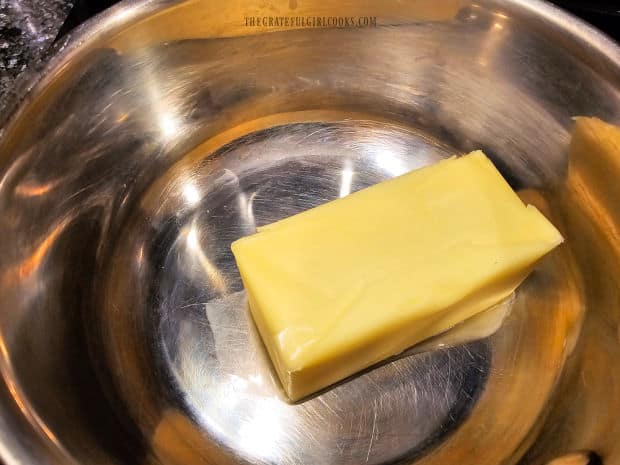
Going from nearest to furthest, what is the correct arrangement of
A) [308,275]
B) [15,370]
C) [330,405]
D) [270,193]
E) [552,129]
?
[15,370] < [308,275] < [330,405] < [552,129] < [270,193]

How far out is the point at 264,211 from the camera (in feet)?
4.24

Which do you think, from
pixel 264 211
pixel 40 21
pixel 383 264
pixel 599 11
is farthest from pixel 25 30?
pixel 599 11

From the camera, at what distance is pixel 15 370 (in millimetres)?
848

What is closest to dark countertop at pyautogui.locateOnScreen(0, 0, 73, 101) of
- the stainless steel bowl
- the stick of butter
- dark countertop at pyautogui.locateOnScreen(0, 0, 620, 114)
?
dark countertop at pyautogui.locateOnScreen(0, 0, 620, 114)

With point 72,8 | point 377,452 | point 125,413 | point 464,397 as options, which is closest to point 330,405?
point 377,452

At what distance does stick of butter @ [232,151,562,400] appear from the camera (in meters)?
0.94

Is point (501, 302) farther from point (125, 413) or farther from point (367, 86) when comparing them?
point (125, 413)

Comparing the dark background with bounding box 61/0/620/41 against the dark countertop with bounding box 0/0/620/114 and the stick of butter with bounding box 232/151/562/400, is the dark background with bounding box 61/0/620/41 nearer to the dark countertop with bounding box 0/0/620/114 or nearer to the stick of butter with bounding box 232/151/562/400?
the dark countertop with bounding box 0/0/620/114

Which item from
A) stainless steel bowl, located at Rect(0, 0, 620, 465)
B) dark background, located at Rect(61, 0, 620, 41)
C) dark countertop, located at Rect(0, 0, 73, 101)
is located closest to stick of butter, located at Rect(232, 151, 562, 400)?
stainless steel bowl, located at Rect(0, 0, 620, 465)

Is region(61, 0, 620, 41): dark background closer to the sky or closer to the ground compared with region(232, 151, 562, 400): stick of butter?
closer to the sky

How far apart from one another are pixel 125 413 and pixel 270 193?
1.72ft

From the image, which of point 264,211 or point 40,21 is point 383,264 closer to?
point 264,211

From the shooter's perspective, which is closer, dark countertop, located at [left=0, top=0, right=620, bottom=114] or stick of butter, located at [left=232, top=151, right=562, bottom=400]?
stick of butter, located at [left=232, top=151, right=562, bottom=400]

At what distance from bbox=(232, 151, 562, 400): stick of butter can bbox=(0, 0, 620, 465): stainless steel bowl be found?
0.11m
